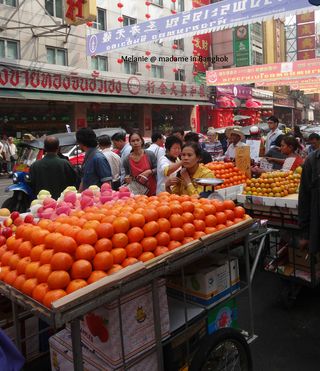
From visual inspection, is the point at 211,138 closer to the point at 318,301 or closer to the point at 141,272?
the point at 318,301

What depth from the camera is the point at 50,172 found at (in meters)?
5.03

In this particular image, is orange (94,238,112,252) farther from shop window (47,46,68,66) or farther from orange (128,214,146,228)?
shop window (47,46,68,66)

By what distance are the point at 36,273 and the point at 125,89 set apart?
67.3 feet

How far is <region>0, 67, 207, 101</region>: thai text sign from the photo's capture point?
16.1 metres

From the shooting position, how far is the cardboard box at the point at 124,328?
2.08 m

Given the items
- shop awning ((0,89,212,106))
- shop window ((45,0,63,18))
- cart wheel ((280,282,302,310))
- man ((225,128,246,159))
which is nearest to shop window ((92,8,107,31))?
shop window ((45,0,63,18))

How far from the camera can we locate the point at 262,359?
3.12m

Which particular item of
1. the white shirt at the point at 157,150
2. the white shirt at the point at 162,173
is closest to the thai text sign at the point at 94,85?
the white shirt at the point at 157,150

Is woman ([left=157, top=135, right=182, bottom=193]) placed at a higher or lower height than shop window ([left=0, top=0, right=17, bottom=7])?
lower

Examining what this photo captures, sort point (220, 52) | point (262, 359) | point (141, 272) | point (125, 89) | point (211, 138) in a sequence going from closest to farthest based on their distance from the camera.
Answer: point (141, 272)
point (262, 359)
point (211, 138)
point (125, 89)
point (220, 52)

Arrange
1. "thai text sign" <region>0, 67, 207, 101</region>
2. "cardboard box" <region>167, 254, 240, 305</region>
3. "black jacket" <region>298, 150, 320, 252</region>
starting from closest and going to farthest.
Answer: "cardboard box" <region>167, 254, 240, 305</region> < "black jacket" <region>298, 150, 320, 252</region> < "thai text sign" <region>0, 67, 207, 101</region>

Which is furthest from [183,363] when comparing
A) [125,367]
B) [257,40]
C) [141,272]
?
[257,40]

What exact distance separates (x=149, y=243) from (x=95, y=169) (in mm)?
2778

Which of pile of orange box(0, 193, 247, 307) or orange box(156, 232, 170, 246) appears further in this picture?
orange box(156, 232, 170, 246)
